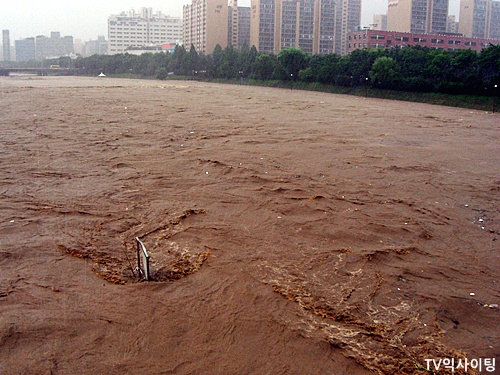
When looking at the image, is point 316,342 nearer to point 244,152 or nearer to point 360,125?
point 244,152

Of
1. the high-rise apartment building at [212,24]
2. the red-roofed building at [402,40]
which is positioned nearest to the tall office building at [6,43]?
the high-rise apartment building at [212,24]

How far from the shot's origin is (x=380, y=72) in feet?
106

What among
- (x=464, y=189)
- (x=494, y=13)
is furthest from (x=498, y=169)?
(x=494, y=13)

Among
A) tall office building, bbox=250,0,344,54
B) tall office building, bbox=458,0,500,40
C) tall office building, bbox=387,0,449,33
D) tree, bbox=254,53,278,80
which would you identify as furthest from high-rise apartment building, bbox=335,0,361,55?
tree, bbox=254,53,278,80

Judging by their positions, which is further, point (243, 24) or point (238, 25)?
point (243, 24)

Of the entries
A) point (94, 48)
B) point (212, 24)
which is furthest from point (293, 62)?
point (94, 48)

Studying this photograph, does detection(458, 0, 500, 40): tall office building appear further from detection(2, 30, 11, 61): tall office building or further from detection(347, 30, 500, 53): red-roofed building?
detection(2, 30, 11, 61): tall office building

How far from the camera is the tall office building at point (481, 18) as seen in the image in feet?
239

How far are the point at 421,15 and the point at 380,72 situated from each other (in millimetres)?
36971

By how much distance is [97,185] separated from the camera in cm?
766

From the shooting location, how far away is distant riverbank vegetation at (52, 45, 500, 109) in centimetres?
2767

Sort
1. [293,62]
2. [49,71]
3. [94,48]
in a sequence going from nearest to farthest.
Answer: [293,62] → [49,71] → [94,48]

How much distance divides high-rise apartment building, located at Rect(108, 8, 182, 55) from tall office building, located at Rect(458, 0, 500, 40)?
1964 inches

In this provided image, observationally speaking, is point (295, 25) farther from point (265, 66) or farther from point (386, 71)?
point (386, 71)
